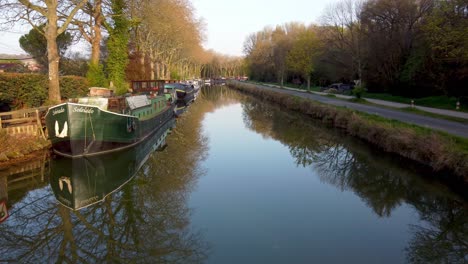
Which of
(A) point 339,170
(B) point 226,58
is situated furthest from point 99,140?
(B) point 226,58

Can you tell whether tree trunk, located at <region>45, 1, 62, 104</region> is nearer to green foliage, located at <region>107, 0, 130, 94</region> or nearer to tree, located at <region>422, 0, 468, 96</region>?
green foliage, located at <region>107, 0, 130, 94</region>

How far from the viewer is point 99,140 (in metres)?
13.2

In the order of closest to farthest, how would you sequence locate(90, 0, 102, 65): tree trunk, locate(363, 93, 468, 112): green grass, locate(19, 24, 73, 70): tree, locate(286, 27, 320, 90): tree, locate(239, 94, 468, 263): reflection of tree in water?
locate(239, 94, 468, 263): reflection of tree in water, locate(363, 93, 468, 112): green grass, locate(90, 0, 102, 65): tree trunk, locate(19, 24, 73, 70): tree, locate(286, 27, 320, 90): tree

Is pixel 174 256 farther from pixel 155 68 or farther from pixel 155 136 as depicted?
pixel 155 68

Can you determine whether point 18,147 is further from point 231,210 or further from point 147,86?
point 147,86

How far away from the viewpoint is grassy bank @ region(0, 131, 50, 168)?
11703 millimetres

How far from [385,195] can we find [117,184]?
8.04 m

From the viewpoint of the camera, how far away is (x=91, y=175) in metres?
11.4

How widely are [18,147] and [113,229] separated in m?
7.01

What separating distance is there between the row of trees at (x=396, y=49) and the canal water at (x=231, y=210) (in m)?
9.99

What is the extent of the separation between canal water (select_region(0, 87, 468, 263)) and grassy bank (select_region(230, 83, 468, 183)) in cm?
56

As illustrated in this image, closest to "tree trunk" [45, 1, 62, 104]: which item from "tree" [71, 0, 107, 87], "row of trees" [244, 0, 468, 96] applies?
"tree" [71, 0, 107, 87]

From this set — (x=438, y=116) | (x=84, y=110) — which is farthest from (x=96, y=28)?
(x=438, y=116)

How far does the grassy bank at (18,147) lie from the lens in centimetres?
1170
